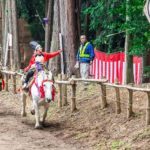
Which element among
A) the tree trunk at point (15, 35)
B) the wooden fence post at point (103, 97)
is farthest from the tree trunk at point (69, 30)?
the tree trunk at point (15, 35)

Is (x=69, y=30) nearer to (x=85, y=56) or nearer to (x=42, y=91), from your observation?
(x=85, y=56)

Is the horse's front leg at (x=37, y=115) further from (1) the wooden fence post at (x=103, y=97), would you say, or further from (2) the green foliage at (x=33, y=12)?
(2) the green foliage at (x=33, y=12)

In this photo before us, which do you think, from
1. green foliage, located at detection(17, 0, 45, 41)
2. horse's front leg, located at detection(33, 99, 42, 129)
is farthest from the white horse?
green foliage, located at detection(17, 0, 45, 41)

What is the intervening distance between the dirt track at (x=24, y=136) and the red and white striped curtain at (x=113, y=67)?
6.05 metres

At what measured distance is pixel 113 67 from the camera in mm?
24922

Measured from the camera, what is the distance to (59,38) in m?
23.3

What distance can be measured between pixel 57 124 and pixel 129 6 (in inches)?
152

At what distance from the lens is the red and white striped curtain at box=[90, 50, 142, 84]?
77.0 feet

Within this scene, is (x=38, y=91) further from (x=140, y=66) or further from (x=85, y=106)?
(x=140, y=66)

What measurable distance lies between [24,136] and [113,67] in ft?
36.7

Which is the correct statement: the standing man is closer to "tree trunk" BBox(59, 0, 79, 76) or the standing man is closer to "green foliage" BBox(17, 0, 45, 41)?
"tree trunk" BBox(59, 0, 79, 76)

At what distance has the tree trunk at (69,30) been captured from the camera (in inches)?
892

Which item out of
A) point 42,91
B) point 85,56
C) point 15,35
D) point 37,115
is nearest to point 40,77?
point 42,91

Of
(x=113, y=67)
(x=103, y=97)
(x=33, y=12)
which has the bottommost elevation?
(x=103, y=97)
